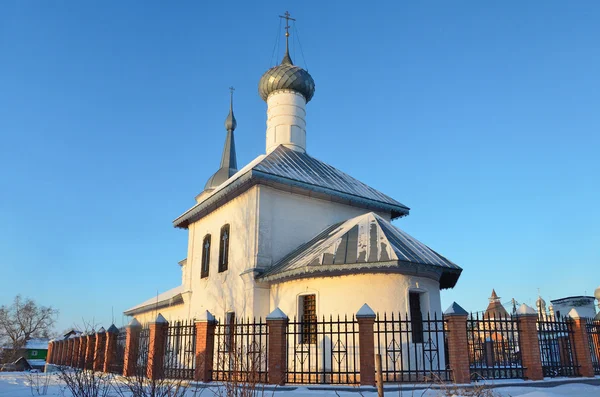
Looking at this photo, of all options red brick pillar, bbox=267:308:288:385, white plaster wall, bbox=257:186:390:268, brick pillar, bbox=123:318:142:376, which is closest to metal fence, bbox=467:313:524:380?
red brick pillar, bbox=267:308:288:385

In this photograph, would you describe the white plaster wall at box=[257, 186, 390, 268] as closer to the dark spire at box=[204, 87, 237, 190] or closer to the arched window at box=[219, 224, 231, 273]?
the arched window at box=[219, 224, 231, 273]

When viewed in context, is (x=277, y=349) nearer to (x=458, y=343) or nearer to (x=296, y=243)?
(x=458, y=343)

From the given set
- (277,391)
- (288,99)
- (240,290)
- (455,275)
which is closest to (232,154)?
(288,99)

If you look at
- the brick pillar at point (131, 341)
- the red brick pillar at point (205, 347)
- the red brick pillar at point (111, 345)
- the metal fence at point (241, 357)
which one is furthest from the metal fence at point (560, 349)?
the red brick pillar at point (111, 345)

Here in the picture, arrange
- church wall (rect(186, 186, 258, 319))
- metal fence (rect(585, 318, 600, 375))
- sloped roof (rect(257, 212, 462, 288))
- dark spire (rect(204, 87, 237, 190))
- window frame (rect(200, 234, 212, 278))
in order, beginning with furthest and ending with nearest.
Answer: dark spire (rect(204, 87, 237, 190)) < window frame (rect(200, 234, 212, 278)) < church wall (rect(186, 186, 258, 319)) < sloped roof (rect(257, 212, 462, 288)) < metal fence (rect(585, 318, 600, 375))

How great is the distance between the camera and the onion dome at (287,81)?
65.8ft

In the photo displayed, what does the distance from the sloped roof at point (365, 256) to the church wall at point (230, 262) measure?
108 cm

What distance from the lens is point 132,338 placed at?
514 inches

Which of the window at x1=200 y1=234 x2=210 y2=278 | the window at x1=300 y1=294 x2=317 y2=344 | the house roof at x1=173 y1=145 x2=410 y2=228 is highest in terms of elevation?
the house roof at x1=173 y1=145 x2=410 y2=228

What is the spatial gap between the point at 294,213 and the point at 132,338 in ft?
19.5

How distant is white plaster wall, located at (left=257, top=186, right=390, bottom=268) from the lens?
1494 cm

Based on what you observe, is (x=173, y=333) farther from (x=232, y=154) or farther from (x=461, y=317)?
(x=232, y=154)

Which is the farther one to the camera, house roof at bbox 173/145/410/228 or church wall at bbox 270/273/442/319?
house roof at bbox 173/145/410/228

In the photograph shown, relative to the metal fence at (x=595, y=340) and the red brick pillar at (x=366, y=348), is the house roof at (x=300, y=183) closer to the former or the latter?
the red brick pillar at (x=366, y=348)
